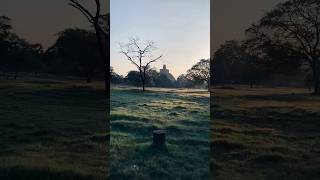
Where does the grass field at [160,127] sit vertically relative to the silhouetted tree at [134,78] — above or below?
below

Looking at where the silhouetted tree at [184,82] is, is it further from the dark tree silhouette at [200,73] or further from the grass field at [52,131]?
the grass field at [52,131]

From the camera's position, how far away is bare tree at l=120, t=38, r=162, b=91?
24.6 feet

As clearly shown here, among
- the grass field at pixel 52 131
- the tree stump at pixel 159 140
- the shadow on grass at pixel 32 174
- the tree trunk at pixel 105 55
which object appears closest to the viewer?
the shadow on grass at pixel 32 174

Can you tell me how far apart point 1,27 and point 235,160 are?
377cm

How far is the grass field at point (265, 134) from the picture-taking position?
7.10 meters

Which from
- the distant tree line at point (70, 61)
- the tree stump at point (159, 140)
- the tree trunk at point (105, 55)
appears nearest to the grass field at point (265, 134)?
the distant tree line at point (70, 61)

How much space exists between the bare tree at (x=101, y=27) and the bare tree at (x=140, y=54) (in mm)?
305

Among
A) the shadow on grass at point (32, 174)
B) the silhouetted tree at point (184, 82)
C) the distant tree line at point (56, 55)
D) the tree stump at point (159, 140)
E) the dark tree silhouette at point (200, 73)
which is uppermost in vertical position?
the distant tree line at point (56, 55)

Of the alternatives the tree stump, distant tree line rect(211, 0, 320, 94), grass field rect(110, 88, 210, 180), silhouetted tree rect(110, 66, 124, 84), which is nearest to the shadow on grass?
grass field rect(110, 88, 210, 180)

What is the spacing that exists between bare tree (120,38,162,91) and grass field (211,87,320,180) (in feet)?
3.52

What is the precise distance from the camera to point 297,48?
7477 millimetres

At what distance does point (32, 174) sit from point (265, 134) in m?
3.20

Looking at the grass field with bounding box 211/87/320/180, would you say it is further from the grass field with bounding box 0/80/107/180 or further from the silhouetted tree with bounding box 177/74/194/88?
the grass field with bounding box 0/80/107/180

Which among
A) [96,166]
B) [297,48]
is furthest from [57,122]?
[297,48]
